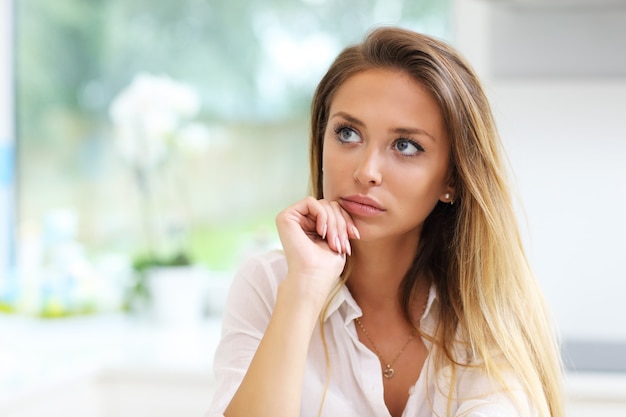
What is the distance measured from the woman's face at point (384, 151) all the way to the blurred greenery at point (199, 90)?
1.42m

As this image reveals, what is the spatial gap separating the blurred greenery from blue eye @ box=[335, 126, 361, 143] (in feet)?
4.65

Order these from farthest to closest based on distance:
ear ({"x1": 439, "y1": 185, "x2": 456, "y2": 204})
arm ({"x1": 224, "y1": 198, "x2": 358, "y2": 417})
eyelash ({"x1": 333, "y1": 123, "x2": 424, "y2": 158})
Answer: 1. ear ({"x1": 439, "y1": 185, "x2": 456, "y2": 204})
2. eyelash ({"x1": 333, "y1": 123, "x2": 424, "y2": 158})
3. arm ({"x1": 224, "y1": 198, "x2": 358, "y2": 417})

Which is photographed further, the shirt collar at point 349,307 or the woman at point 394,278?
the shirt collar at point 349,307

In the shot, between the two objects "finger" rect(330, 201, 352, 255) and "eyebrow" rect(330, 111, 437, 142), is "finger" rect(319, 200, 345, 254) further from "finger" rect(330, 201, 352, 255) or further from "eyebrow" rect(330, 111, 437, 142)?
"eyebrow" rect(330, 111, 437, 142)

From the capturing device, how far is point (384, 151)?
A: 1.57 metres

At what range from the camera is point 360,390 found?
66.2 inches

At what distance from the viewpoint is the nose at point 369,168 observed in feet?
5.06

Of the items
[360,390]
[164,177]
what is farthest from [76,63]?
Result: [360,390]

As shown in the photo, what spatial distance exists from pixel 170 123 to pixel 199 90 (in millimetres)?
236

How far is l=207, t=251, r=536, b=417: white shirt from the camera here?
63.0 inches

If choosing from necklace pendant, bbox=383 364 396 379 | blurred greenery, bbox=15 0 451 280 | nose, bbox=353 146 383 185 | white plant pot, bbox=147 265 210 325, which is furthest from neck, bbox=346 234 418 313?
blurred greenery, bbox=15 0 451 280

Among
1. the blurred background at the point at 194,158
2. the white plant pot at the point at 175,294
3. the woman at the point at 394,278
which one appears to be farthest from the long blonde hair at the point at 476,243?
the white plant pot at the point at 175,294

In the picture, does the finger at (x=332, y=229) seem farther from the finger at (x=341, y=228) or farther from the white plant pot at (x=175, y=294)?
the white plant pot at (x=175, y=294)

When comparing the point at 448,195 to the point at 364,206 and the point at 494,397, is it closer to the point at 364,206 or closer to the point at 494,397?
the point at 364,206
